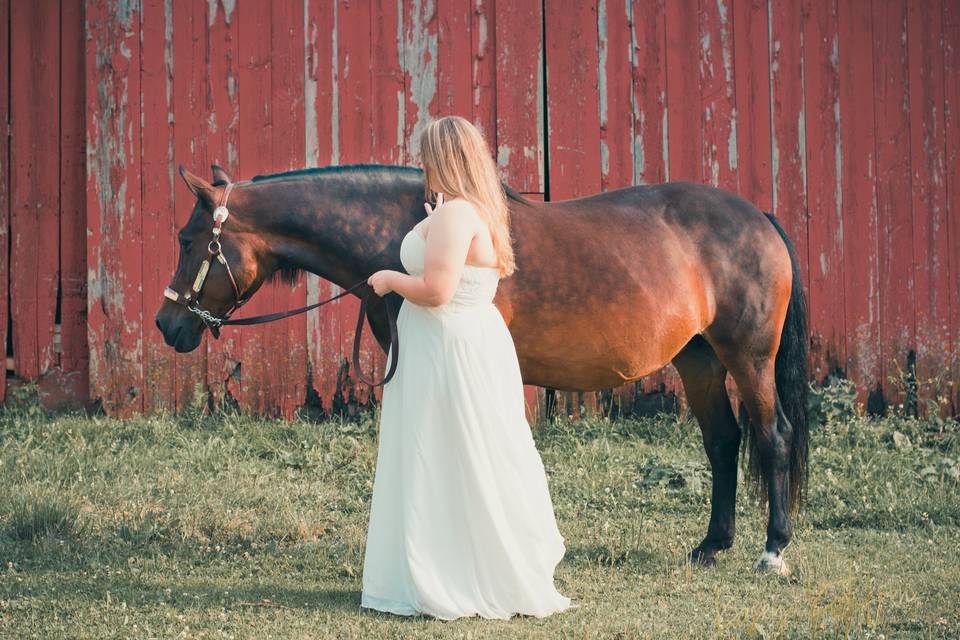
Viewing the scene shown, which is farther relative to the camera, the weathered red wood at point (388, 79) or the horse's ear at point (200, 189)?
the weathered red wood at point (388, 79)

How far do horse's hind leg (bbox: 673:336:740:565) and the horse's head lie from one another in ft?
7.41

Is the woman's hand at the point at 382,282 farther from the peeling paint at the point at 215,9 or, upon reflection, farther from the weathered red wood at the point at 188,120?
the peeling paint at the point at 215,9

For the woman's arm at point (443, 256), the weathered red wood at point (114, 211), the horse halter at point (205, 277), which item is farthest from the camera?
the weathered red wood at point (114, 211)

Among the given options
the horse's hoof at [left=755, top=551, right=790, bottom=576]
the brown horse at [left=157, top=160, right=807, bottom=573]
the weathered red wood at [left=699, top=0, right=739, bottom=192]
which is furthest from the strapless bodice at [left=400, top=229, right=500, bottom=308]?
the weathered red wood at [left=699, top=0, right=739, bottom=192]

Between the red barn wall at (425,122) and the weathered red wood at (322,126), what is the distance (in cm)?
2

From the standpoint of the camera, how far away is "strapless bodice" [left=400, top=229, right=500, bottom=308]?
13.3ft

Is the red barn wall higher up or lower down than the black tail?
higher up

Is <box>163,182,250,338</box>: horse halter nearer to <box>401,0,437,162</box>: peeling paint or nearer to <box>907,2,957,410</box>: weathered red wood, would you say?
<box>401,0,437,162</box>: peeling paint

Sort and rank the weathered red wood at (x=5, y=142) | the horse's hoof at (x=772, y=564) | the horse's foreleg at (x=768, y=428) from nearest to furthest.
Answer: the horse's hoof at (x=772, y=564)
the horse's foreleg at (x=768, y=428)
the weathered red wood at (x=5, y=142)

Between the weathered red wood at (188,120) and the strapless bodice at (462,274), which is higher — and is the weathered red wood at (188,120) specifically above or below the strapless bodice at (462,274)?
above

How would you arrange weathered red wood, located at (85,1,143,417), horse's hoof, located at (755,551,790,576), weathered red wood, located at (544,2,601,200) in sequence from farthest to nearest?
weathered red wood, located at (544,2,601,200)
weathered red wood, located at (85,1,143,417)
horse's hoof, located at (755,551,790,576)

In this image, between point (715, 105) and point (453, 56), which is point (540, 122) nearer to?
point (453, 56)

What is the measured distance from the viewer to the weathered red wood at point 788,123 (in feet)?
26.0

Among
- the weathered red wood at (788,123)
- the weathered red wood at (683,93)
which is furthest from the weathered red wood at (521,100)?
the weathered red wood at (788,123)
